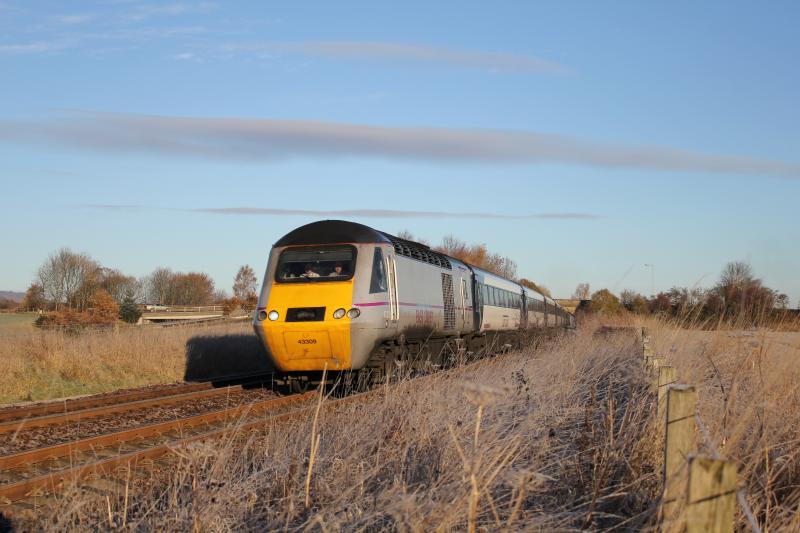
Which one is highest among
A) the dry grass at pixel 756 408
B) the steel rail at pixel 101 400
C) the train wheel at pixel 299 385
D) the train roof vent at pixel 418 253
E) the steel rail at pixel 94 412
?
the train roof vent at pixel 418 253

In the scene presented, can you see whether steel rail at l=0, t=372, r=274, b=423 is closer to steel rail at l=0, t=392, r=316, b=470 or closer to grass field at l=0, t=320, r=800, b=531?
steel rail at l=0, t=392, r=316, b=470

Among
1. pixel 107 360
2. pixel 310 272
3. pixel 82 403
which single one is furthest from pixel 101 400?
pixel 107 360

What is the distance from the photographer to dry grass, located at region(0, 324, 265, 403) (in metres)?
16.6

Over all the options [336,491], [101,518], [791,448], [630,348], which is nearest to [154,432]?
[101,518]

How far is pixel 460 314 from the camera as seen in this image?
2044cm

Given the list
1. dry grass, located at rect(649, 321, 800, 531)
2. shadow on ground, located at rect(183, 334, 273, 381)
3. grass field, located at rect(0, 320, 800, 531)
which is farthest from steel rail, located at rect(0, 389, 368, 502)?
shadow on ground, located at rect(183, 334, 273, 381)

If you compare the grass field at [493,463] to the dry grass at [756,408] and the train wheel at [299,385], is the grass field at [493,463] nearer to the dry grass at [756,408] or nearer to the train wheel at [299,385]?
the dry grass at [756,408]

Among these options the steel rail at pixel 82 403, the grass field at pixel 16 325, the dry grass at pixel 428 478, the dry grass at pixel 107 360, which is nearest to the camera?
the dry grass at pixel 428 478

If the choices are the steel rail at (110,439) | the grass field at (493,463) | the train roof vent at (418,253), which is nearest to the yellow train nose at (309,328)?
the steel rail at (110,439)

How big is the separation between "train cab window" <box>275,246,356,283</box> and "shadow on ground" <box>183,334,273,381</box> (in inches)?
233

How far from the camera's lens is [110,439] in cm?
988

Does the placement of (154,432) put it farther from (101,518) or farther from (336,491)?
(336,491)

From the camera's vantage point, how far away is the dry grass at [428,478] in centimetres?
442

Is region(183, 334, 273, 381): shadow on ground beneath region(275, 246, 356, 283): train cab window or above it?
beneath
